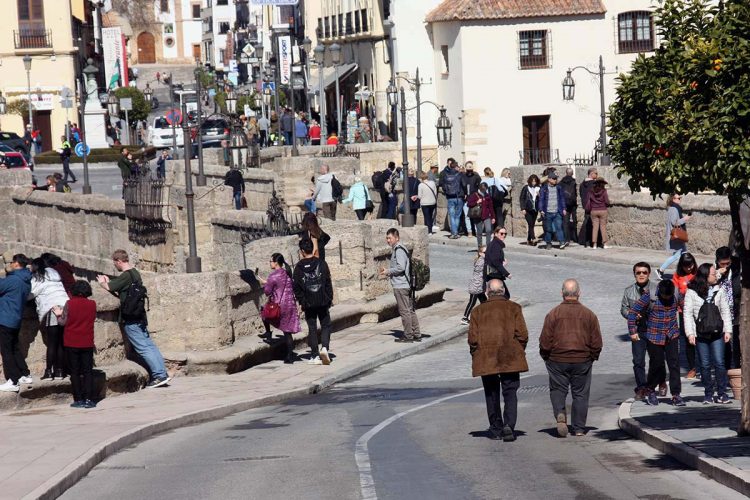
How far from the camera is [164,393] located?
1814 cm

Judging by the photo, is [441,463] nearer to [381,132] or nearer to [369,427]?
[369,427]

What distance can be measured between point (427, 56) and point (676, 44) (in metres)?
46.0

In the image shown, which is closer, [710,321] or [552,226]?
[710,321]

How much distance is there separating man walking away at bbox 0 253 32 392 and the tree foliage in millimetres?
7283

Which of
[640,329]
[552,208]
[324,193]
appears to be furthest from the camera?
[324,193]

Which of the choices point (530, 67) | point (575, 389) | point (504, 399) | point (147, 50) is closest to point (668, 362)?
point (575, 389)

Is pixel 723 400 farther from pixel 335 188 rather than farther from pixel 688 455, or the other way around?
pixel 335 188

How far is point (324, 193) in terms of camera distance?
33.8m

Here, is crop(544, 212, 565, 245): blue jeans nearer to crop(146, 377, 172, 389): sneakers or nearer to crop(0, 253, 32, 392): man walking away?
crop(146, 377, 172, 389): sneakers

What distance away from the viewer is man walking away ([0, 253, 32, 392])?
16656 millimetres

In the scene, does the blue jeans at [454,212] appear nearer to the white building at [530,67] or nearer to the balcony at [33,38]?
the white building at [530,67]

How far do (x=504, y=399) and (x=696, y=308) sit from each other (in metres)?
3.23

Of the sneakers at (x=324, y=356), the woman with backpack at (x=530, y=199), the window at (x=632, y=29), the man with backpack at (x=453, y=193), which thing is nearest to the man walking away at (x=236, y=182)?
the man with backpack at (x=453, y=193)

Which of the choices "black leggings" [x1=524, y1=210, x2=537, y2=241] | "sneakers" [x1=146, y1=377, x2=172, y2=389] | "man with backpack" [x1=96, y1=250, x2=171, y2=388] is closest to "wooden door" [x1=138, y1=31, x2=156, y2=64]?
"black leggings" [x1=524, y1=210, x2=537, y2=241]
